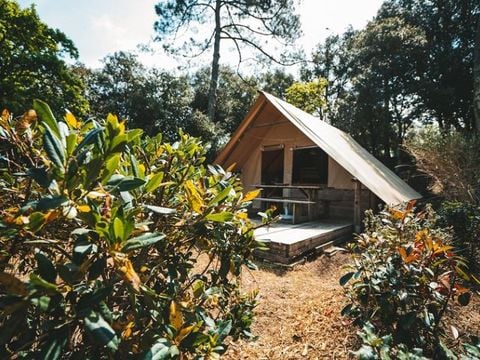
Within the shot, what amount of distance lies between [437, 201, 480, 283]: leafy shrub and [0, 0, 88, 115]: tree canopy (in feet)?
24.8

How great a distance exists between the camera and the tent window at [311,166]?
863 centimetres

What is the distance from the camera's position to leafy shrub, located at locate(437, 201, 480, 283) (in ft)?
10.8

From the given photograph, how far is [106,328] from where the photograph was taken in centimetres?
56

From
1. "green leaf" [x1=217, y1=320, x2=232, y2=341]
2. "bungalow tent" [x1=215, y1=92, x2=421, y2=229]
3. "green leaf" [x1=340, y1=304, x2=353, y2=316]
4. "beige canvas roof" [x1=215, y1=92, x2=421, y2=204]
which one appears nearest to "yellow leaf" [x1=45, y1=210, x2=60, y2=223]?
"green leaf" [x1=217, y1=320, x2=232, y2=341]

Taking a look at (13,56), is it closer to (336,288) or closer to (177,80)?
(177,80)

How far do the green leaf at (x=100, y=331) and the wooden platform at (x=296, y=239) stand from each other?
2556 millimetres

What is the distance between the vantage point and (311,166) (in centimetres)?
930

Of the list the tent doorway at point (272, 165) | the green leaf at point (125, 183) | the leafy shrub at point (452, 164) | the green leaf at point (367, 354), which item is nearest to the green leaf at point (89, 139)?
the green leaf at point (125, 183)

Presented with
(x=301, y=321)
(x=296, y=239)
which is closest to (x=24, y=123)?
(x=301, y=321)

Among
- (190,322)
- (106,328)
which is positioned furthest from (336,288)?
(106,328)

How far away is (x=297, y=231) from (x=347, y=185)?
2331mm

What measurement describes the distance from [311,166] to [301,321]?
760 centimetres

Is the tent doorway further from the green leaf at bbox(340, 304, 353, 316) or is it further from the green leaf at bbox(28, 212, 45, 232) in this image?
the green leaf at bbox(28, 212, 45, 232)

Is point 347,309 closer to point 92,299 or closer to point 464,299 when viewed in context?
point 464,299
